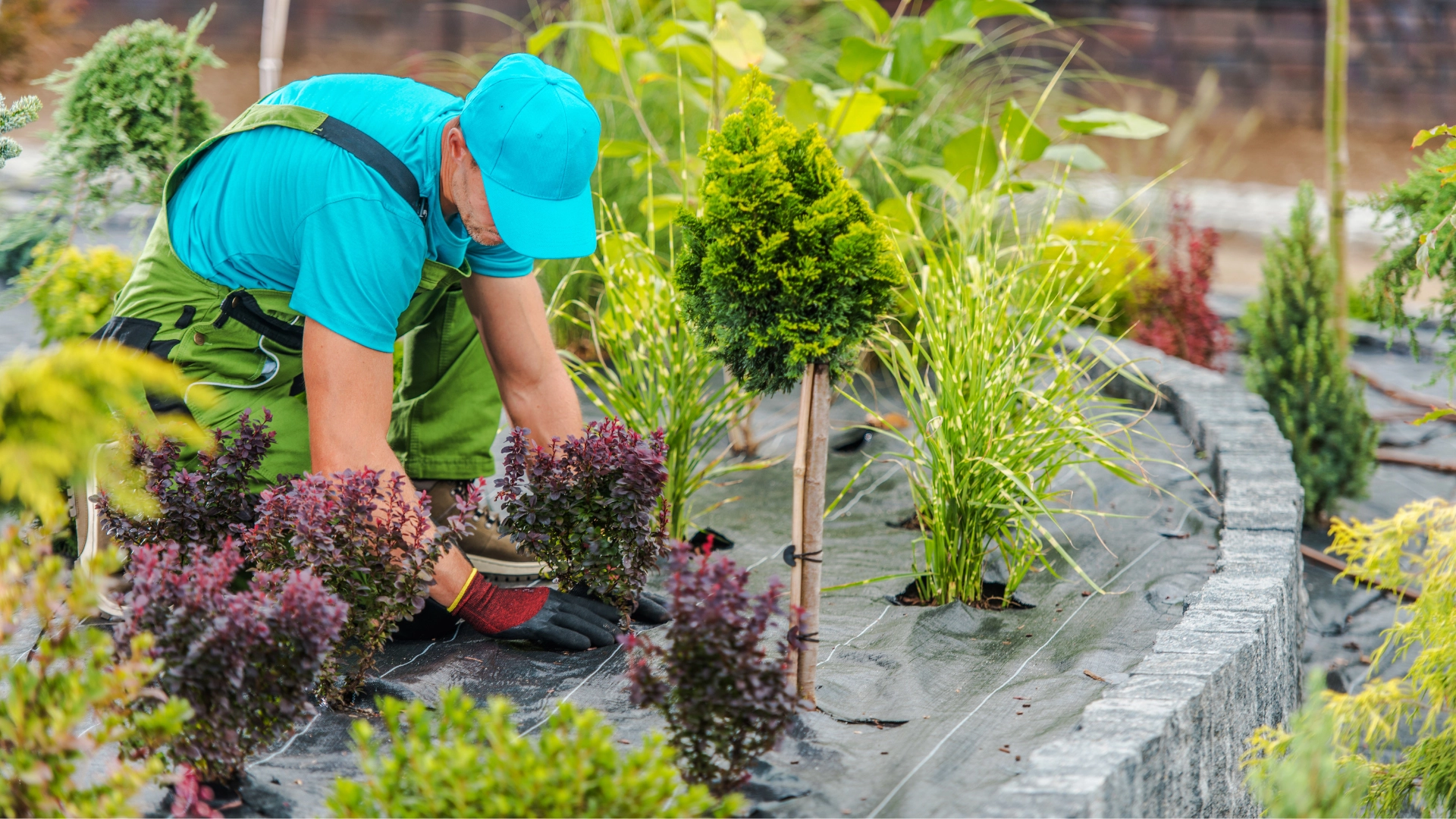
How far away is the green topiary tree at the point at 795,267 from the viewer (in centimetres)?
184

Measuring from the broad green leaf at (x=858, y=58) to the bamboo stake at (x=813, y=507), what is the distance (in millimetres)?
1378

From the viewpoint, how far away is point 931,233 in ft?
12.3

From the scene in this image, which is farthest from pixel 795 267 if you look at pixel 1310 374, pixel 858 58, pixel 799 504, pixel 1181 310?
pixel 1181 310

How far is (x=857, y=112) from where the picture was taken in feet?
9.95

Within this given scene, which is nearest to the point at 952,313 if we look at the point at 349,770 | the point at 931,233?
the point at 931,233

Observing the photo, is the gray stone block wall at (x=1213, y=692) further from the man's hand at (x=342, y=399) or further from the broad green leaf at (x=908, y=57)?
the broad green leaf at (x=908, y=57)

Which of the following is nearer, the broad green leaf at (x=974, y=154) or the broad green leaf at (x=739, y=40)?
the broad green leaf at (x=739, y=40)

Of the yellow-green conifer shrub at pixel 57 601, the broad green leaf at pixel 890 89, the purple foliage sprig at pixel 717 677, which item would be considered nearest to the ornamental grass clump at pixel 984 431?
the broad green leaf at pixel 890 89

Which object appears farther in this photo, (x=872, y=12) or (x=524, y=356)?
(x=872, y=12)

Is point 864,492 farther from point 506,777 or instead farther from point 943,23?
point 506,777

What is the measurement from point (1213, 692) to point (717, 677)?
88 cm

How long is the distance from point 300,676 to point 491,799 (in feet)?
1.45

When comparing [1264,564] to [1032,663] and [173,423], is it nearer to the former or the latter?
[1032,663]

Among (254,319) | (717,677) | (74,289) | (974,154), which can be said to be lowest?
(74,289)
